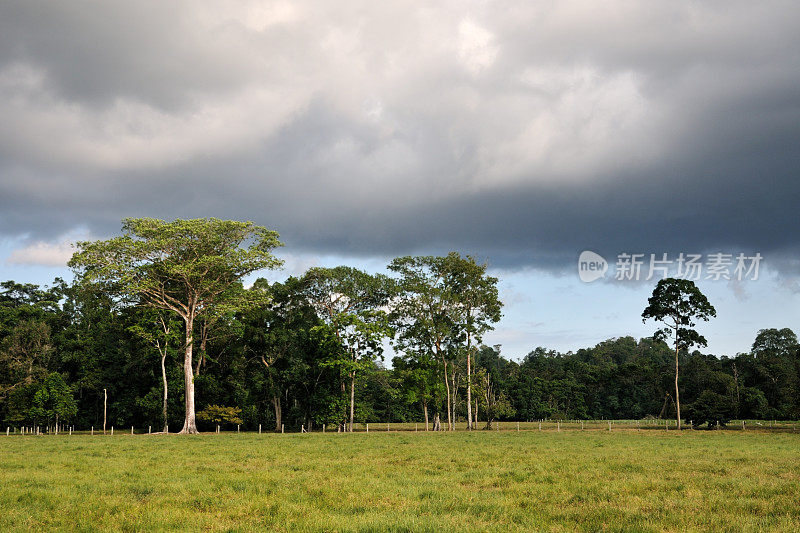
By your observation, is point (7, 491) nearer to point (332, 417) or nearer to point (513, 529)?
point (513, 529)

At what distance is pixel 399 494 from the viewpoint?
15031 mm

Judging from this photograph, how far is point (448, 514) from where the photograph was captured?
40.2 ft

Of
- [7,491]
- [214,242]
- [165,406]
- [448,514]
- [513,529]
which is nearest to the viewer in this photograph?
[513,529]

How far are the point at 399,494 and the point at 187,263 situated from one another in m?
42.4

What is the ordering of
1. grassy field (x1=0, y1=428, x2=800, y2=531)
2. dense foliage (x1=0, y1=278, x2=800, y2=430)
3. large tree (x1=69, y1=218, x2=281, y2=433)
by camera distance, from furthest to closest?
dense foliage (x1=0, y1=278, x2=800, y2=430), large tree (x1=69, y1=218, x2=281, y2=433), grassy field (x1=0, y1=428, x2=800, y2=531)

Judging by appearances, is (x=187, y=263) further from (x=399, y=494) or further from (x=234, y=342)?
(x=399, y=494)

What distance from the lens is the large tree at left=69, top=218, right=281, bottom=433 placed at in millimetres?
51906

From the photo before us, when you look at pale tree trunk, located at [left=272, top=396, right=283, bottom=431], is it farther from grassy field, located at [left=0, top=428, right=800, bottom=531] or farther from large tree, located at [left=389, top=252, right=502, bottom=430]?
grassy field, located at [left=0, top=428, right=800, bottom=531]

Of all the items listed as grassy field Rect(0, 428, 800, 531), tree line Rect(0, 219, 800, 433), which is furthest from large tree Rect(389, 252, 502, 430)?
grassy field Rect(0, 428, 800, 531)

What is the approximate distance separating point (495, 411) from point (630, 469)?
158ft

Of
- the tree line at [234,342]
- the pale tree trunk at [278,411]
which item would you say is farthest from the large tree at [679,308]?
the pale tree trunk at [278,411]

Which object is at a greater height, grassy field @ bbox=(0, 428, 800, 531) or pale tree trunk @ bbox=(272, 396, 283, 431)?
grassy field @ bbox=(0, 428, 800, 531)

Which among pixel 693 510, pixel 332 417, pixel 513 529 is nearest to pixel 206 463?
pixel 513 529

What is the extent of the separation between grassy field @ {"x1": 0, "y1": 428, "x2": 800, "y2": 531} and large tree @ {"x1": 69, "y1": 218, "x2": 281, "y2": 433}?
30.4 meters
